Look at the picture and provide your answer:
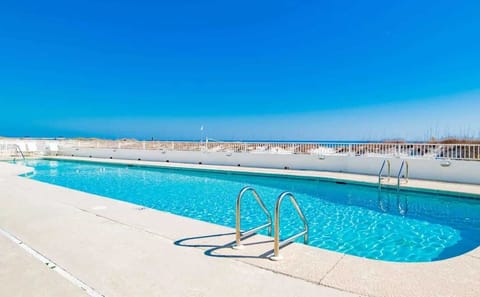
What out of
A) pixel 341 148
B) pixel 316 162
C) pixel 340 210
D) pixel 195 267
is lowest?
pixel 340 210

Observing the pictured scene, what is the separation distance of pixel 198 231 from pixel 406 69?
60.2ft

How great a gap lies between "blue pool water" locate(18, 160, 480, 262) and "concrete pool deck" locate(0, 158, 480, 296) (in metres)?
1.45

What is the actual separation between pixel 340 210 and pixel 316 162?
5.03 metres

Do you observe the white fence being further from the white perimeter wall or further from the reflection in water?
the reflection in water

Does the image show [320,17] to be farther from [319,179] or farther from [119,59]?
[119,59]

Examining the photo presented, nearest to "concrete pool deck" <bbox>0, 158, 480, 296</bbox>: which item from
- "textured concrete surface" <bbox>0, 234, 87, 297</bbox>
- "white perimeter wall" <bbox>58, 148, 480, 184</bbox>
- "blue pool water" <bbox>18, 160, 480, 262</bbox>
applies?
"textured concrete surface" <bbox>0, 234, 87, 297</bbox>

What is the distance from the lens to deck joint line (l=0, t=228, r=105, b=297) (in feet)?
6.64

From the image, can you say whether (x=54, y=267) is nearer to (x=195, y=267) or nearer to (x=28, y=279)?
(x=28, y=279)

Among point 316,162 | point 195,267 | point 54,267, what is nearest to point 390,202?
point 316,162

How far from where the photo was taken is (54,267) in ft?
7.92

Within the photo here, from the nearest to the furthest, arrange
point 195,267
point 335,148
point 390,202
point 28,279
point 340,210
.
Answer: point 28,279
point 195,267
point 340,210
point 390,202
point 335,148

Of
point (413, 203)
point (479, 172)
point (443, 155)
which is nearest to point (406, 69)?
point (443, 155)

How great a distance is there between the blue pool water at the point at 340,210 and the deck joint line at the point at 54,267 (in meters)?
2.99

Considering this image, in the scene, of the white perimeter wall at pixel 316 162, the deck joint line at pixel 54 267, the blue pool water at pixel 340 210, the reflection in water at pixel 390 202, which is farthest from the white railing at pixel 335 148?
the deck joint line at pixel 54 267
